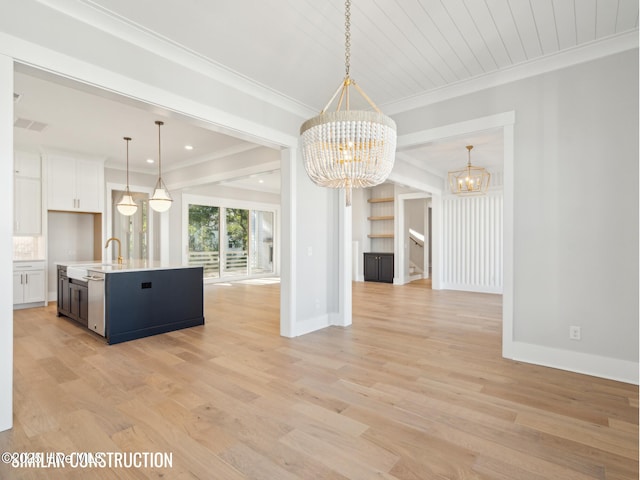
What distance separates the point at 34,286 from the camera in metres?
6.10

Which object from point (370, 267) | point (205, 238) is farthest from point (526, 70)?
point (205, 238)

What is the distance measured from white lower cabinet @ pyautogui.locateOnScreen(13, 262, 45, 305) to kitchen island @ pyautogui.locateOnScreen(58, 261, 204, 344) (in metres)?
1.65

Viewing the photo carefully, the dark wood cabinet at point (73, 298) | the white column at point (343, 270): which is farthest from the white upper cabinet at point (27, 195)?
the white column at point (343, 270)

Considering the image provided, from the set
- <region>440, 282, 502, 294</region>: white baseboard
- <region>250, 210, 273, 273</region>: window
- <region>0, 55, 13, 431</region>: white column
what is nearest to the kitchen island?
<region>0, 55, 13, 431</region>: white column

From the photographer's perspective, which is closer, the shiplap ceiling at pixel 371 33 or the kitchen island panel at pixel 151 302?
the shiplap ceiling at pixel 371 33

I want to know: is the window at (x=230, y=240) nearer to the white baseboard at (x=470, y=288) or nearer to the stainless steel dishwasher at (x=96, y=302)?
the stainless steel dishwasher at (x=96, y=302)

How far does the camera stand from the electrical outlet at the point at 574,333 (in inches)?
121

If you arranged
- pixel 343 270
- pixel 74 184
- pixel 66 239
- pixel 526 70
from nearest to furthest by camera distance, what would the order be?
pixel 526 70 < pixel 343 270 < pixel 74 184 < pixel 66 239

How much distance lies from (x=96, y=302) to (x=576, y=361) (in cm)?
521

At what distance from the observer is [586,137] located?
3.03m

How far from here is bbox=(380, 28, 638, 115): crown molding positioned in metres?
2.87

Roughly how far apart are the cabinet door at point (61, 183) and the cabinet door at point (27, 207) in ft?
0.69

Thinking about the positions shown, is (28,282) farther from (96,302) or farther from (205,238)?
(205,238)

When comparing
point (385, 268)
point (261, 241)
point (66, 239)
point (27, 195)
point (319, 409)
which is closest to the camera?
point (319, 409)
